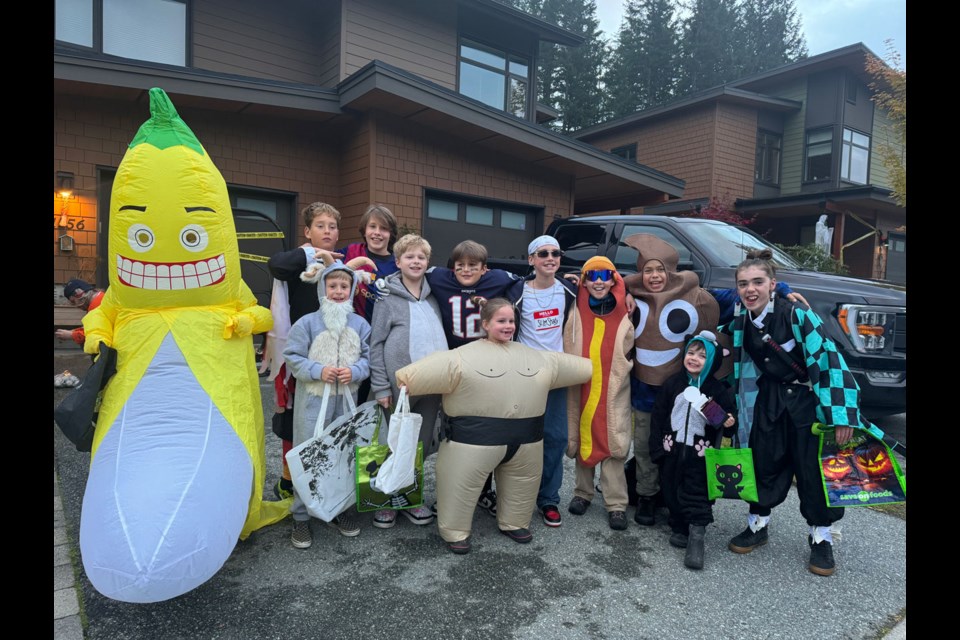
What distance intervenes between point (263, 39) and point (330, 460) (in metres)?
9.27

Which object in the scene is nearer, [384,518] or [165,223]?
[165,223]

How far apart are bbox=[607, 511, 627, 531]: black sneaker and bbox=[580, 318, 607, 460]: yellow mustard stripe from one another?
39cm

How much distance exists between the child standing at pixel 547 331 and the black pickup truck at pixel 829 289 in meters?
2.29

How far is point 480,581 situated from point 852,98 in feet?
68.5

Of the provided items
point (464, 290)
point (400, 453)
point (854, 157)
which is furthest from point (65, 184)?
point (854, 157)

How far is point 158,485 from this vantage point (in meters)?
2.60

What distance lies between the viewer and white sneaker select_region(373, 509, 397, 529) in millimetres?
3600

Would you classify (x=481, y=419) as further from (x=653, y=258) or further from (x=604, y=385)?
(x=653, y=258)

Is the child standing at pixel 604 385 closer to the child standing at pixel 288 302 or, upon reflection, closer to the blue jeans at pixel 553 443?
the blue jeans at pixel 553 443

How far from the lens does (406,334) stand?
3.55 metres

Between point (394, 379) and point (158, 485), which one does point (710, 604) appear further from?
point (158, 485)

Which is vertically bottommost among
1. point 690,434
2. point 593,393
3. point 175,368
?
point 690,434
